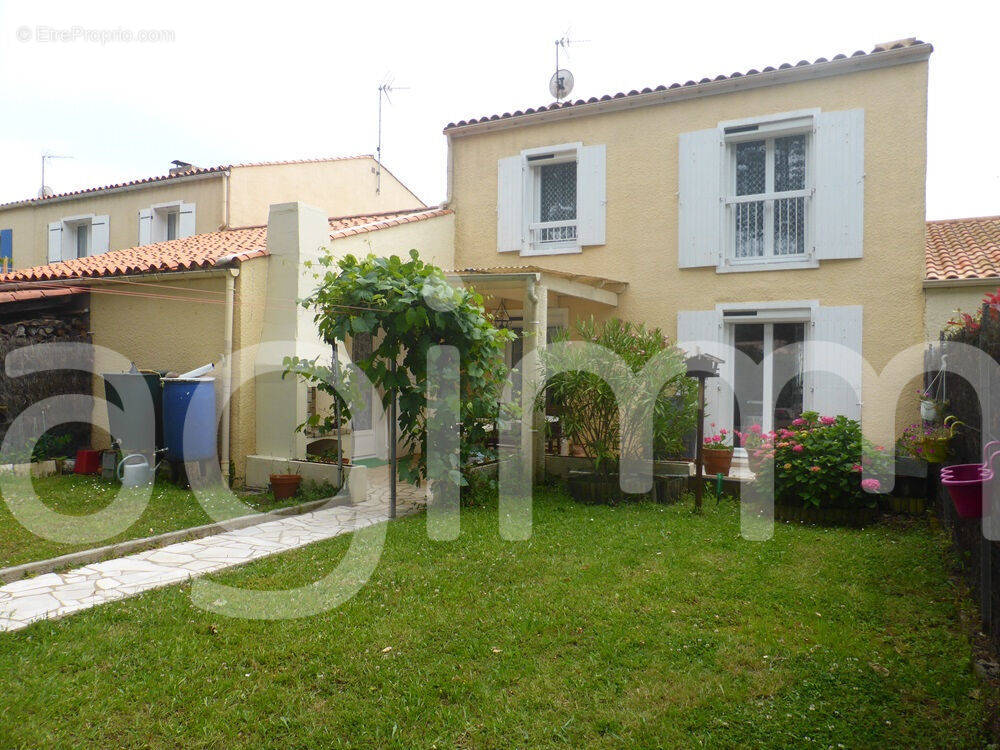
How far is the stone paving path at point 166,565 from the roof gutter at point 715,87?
6.83 meters

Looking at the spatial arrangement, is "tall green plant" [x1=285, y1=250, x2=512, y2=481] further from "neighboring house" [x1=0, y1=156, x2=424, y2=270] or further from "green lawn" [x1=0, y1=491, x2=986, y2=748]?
"neighboring house" [x1=0, y1=156, x2=424, y2=270]

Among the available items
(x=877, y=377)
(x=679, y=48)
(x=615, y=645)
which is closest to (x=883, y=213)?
(x=877, y=377)

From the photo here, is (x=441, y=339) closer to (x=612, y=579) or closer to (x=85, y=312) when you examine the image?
(x=612, y=579)

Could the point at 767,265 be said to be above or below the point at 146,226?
below

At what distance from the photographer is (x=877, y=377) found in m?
8.96

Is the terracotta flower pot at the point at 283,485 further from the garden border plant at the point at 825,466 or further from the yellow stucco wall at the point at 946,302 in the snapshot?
the yellow stucco wall at the point at 946,302

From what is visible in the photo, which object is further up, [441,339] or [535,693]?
[441,339]

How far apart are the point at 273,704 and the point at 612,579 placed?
264cm

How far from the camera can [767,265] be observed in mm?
9602

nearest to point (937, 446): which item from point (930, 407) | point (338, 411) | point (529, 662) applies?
point (930, 407)

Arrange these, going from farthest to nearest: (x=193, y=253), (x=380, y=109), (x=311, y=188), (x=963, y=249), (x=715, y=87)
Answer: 1. (x=380, y=109)
2. (x=311, y=188)
3. (x=193, y=253)
4. (x=963, y=249)
5. (x=715, y=87)

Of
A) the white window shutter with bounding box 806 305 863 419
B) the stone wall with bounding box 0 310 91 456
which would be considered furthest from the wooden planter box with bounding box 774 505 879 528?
the stone wall with bounding box 0 310 91 456

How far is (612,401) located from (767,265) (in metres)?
3.52

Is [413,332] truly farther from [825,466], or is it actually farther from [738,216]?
[738,216]
